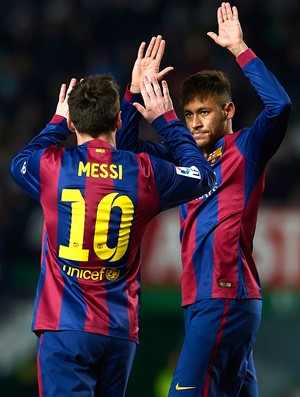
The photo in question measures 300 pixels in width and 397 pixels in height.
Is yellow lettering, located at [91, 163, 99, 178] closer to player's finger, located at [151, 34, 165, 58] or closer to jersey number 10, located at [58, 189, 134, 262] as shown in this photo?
jersey number 10, located at [58, 189, 134, 262]

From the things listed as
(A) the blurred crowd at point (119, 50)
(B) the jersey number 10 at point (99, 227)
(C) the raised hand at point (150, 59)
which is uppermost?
(A) the blurred crowd at point (119, 50)

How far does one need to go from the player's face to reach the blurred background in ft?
13.3

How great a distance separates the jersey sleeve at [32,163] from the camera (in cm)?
400

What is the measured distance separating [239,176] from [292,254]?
15.1ft

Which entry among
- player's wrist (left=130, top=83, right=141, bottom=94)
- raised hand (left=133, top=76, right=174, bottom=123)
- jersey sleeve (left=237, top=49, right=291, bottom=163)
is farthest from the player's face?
raised hand (left=133, top=76, right=174, bottom=123)

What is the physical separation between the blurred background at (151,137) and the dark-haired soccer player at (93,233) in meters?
4.52

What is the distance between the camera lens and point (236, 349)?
4.42 metres

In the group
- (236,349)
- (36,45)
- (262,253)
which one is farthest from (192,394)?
(36,45)

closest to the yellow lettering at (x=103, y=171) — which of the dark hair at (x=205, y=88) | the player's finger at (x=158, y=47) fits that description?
the player's finger at (x=158, y=47)

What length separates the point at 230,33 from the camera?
459cm

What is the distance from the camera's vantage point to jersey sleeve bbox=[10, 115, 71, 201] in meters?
4.00

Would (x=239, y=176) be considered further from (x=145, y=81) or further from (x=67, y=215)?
(x=67, y=215)

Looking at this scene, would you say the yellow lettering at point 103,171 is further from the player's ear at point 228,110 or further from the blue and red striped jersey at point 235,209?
the player's ear at point 228,110

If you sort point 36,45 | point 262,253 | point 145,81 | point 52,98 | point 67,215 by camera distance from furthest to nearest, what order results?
point 36,45 < point 52,98 < point 262,253 < point 145,81 < point 67,215
